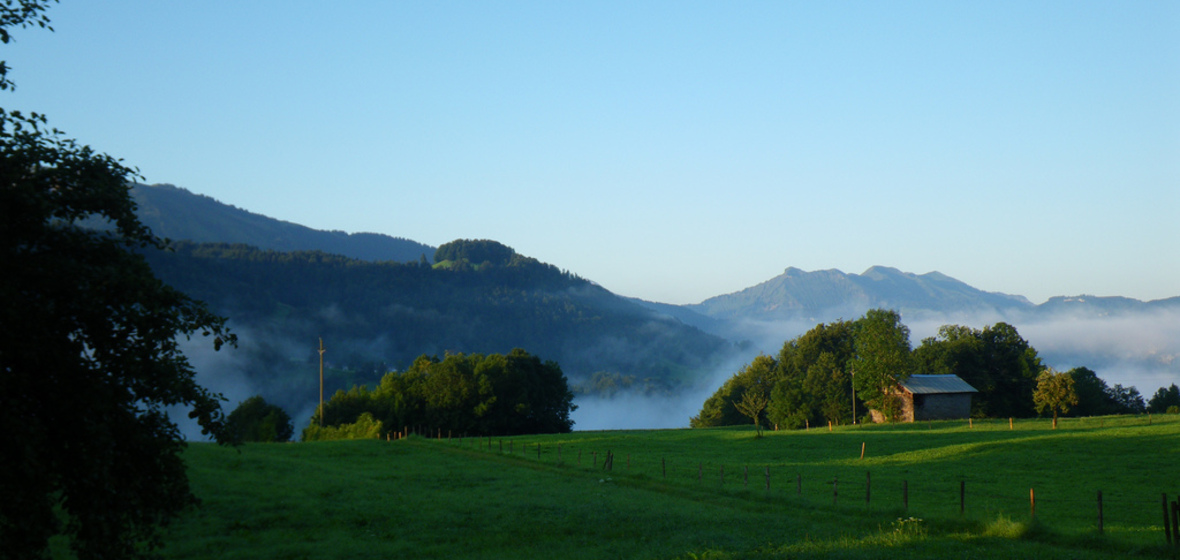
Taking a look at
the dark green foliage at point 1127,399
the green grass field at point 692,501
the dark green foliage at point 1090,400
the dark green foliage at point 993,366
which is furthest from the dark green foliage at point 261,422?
the dark green foliage at point 1127,399

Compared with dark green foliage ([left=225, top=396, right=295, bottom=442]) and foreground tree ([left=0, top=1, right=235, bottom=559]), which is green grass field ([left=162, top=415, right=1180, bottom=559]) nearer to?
foreground tree ([left=0, top=1, right=235, bottom=559])

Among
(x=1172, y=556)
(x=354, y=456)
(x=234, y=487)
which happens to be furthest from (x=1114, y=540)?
(x=354, y=456)

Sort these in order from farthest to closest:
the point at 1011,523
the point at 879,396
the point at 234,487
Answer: the point at 879,396 < the point at 234,487 < the point at 1011,523

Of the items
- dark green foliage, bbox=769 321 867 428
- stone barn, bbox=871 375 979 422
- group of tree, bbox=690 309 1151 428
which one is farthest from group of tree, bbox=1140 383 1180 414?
dark green foliage, bbox=769 321 867 428

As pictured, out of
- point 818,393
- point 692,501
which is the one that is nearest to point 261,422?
point 818,393

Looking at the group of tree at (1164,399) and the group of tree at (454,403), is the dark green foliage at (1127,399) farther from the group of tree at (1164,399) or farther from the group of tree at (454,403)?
the group of tree at (454,403)

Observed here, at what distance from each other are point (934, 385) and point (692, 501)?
237 ft

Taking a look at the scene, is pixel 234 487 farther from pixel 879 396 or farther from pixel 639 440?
pixel 879 396

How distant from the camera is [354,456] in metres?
58.4

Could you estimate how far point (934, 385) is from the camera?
95062mm

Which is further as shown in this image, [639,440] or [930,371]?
[930,371]

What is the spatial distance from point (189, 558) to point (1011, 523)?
27.5 metres

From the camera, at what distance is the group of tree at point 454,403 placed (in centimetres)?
10306

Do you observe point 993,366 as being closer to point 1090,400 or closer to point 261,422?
point 1090,400
